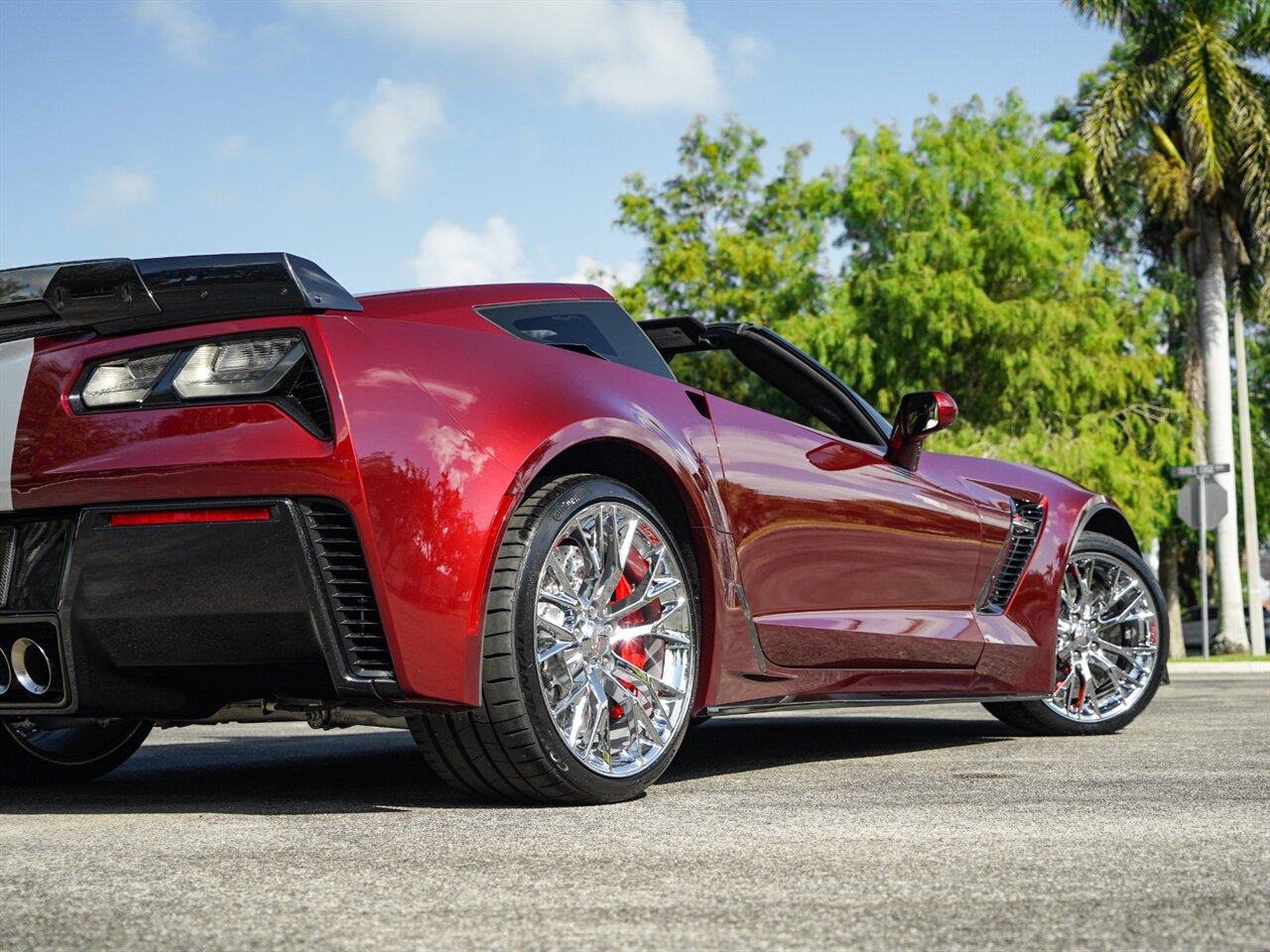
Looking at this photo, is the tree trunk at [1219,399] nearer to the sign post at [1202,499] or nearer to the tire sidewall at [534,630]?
the sign post at [1202,499]

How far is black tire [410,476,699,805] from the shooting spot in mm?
3729

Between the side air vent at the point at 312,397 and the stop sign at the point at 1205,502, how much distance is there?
57.0 ft

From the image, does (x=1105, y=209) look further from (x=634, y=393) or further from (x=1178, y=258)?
(x=634, y=393)

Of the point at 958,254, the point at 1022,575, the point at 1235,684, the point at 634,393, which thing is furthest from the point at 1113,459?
the point at 634,393

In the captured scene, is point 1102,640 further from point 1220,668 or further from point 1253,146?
point 1253,146

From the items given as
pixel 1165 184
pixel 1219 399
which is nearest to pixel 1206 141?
pixel 1165 184

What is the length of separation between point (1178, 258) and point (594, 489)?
27.6m

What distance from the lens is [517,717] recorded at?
374 centimetres

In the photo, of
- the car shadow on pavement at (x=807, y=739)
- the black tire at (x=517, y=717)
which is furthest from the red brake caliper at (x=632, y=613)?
the car shadow on pavement at (x=807, y=739)

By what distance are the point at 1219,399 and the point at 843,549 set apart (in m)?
23.2

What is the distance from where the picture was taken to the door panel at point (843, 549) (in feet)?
14.9

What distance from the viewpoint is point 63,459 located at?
368cm

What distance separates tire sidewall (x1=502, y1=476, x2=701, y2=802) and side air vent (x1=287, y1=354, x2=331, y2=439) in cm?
55

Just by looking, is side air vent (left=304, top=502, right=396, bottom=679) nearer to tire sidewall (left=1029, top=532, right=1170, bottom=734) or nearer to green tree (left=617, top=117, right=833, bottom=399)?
tire sidewall (left=1029, top=532, right=1170, bottom=734)
